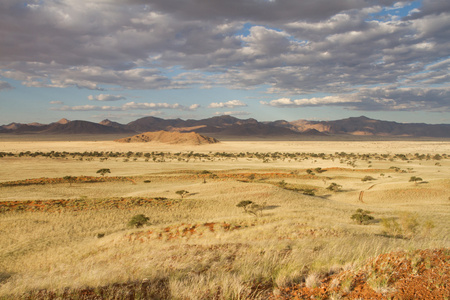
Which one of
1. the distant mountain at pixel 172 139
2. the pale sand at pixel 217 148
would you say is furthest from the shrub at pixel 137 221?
the distant mountain at pixel 172 139

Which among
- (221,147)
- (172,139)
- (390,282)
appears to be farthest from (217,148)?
(390,282)

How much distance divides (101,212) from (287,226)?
47.0 feet

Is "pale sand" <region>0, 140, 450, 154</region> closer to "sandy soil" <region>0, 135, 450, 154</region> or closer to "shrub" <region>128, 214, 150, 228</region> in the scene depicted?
"sandy soil" <region>0, 135, 450, 154</region>

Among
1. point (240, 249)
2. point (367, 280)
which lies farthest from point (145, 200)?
point (367, 280)

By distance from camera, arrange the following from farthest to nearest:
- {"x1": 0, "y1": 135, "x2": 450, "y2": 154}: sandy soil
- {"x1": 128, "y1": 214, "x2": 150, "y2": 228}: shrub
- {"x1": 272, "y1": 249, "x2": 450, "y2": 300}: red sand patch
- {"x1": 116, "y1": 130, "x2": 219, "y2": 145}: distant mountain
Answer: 1. {"x1": 116, "y1": 130, "x2": 219, "y2": 145}: distant mountain
2. {"x1": 0, "y1": 135, "x2": 450, "y2": 154}: sandy soil
3. {"x1": 128, "y1": 214, "x2": 150, "y2": 228}: shrub
4. {"x1": 272, "y1": 249, "x2": 450, "y2": 300}: red sand patch

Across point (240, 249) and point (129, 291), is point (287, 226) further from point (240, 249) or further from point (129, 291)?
point (129, 291)

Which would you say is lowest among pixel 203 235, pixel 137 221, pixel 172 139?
pixel 137 221

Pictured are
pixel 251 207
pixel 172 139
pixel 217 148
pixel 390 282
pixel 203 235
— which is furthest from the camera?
pixel 172 139

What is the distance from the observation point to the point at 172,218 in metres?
21.2

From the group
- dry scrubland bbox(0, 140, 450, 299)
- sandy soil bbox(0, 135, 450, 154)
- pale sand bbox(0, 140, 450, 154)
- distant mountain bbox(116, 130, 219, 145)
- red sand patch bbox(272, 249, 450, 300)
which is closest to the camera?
red sand patch bbox(272, 249, 450, 300)

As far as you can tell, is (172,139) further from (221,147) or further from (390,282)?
(390,282)

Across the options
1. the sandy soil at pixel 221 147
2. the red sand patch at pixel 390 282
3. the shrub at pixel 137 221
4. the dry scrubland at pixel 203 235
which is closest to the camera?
the red sand patch at pixel 390 282

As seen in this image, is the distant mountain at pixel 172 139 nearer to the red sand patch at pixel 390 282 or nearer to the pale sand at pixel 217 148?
the pale sand at pixel 217 148

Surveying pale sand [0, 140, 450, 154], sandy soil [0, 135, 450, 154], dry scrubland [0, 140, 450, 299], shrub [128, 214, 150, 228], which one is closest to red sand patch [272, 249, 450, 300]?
dry scrubland [0, 140, 450, 299]
